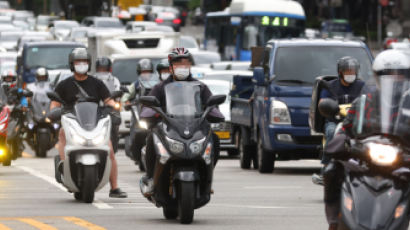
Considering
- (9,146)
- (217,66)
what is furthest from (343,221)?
(217,66)

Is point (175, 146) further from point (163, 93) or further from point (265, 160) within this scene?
point (265, 160)

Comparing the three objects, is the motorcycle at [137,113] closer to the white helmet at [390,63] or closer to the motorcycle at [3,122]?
the motorcycle at [3,122]

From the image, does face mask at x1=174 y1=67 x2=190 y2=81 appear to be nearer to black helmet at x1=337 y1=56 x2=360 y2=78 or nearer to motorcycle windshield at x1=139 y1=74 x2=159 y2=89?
black helmet at x1=337 y1=56 x2=360 y2=78

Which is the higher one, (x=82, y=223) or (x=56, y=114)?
(x=56, y=114)

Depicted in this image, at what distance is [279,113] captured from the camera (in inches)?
859

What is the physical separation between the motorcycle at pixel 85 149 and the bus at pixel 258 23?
1320 inches

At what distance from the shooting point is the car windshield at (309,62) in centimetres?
2214

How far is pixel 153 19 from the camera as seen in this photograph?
89.1 m

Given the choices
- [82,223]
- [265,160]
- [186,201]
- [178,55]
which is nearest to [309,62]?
[265,160]

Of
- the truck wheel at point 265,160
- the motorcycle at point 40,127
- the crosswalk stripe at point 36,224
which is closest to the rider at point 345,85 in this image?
the crosswalk stripe at point 36,224

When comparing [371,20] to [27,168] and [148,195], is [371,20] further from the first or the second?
[148,195]

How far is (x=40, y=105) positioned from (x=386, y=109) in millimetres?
20369

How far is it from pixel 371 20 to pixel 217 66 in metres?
54.3

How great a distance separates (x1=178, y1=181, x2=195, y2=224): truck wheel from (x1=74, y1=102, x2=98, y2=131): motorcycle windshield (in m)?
2.72
